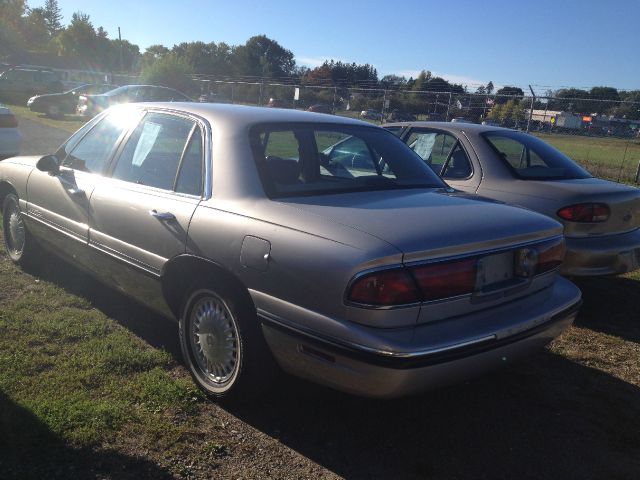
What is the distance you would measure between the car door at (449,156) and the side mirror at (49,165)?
11.1 ft

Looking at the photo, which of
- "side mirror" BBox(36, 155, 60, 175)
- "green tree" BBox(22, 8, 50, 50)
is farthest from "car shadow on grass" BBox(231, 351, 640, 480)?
"green tree" BBox(22, 8, 50, 50)

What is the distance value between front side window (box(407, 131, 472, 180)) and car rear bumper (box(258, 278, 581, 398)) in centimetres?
276

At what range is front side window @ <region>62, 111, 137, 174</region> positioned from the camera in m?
4.21

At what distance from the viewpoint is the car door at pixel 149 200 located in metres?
3.41

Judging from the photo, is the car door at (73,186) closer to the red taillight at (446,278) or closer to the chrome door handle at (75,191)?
the chrome door handle at (75,191)

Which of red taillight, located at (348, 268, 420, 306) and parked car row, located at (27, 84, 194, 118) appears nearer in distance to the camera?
red taillight, located at (348, 268, 420, 306)

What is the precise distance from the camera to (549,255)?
10.6 feet

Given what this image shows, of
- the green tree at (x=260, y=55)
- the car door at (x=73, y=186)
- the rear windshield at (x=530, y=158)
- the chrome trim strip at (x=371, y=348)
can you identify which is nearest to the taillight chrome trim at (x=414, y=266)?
the chrome trim strip at (x=371, y=348)

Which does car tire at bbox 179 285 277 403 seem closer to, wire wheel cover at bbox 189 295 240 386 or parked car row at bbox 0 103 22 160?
wire wheel cover at bbox 189 295 240 386

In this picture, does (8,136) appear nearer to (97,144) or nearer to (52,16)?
(97,144)

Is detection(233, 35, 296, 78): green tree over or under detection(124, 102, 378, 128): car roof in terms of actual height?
over

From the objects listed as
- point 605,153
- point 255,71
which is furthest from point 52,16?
point 605,153

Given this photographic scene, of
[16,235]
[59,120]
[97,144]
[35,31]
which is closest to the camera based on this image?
[97,144]

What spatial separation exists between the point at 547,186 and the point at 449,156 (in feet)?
3.40
